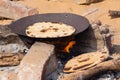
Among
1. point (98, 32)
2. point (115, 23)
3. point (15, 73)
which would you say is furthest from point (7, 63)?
point (115, 23)

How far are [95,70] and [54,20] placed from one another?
1.26 m

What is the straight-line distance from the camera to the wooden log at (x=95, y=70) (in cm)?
454

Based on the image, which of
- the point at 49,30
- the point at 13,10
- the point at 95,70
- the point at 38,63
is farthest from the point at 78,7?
the point at 38,63

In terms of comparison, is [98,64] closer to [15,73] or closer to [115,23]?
[15,73]

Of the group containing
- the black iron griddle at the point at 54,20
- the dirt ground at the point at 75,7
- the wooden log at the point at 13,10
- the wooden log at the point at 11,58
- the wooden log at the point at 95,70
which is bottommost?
the dirt ground at the point at 75,7

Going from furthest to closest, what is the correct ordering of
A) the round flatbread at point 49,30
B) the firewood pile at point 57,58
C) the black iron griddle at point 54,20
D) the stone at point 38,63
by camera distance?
the black iron griddle at point 54,20 < the round flatbread at point 49,30 < the firewood pile at point 57,58 < the stone at point 38,63

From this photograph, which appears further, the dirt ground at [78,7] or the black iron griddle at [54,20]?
the dirt ground at [78,7]

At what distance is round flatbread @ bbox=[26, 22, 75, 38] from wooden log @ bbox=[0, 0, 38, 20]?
2.12 m

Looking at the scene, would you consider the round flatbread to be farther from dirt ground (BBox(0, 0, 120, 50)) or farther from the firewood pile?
dirt ground (BBox(0, 0, 120, 50))

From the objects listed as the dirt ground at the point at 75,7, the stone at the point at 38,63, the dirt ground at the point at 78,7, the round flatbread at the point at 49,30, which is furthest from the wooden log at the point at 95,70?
the dirt ground at the point at 75,7

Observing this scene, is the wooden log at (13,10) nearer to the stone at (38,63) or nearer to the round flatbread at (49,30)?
the round flatbread at (49,30)

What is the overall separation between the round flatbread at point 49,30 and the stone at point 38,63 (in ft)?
0.49

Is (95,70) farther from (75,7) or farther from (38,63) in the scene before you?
(75,7)

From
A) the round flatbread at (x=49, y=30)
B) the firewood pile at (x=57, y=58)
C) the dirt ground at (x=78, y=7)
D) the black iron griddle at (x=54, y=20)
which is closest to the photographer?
the firewood pile at (x=57, y=58)
